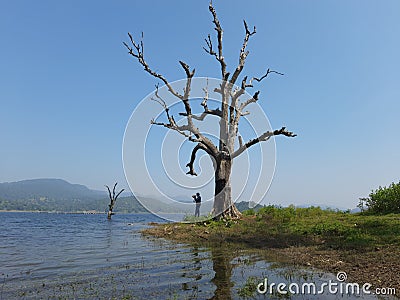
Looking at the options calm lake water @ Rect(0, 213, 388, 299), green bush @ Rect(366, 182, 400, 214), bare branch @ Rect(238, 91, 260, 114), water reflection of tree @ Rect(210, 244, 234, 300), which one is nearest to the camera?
water reflection of tree @ Rect(210, 244, 234, 300)

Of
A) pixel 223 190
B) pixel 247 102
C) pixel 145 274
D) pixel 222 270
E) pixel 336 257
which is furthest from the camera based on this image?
pixel 247 102

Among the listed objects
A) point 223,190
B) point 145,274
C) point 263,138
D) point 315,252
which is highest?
point 263,138

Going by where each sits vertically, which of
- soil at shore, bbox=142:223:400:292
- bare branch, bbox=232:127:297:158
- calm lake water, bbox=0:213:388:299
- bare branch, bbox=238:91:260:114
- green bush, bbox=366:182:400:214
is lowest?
calm lake water, bbox=0:213:388:299

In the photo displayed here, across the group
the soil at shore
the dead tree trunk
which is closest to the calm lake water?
the soil at shore

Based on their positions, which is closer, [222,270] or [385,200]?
[222,270]

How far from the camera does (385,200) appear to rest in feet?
78.5

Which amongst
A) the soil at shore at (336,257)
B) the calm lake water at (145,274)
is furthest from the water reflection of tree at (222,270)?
the soil at shore at (336,257)

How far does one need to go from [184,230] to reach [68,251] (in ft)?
25.7

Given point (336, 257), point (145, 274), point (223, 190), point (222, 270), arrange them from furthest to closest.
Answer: point (223, 190) < point (336, 257) < point (222, 270) < point (145, 274)

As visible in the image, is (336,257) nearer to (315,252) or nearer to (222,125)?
(315,252)

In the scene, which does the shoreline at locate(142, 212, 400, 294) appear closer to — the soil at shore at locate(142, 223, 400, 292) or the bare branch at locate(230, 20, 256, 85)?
the soil at shore at locate(142, 223, 400, 292)

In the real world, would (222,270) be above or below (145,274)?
above

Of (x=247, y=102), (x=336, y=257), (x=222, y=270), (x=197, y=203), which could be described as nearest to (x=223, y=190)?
(x=197, y=203)

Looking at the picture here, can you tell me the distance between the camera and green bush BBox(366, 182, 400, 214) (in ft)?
75.5
